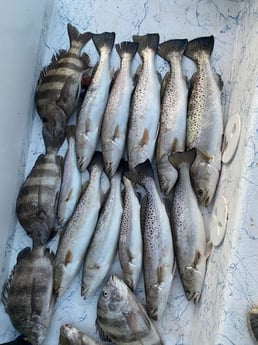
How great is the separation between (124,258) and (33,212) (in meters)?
0.31

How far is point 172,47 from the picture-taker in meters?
2.00

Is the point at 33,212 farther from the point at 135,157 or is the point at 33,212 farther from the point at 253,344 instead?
the point at 253,344

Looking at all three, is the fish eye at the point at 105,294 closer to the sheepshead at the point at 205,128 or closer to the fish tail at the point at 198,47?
the sheepshead at the point at 205,128

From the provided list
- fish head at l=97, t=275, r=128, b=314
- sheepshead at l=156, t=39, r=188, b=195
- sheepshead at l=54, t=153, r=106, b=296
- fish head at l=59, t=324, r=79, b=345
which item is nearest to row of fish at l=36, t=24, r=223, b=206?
sheepshead at l=156, t=39, r=188, b=195

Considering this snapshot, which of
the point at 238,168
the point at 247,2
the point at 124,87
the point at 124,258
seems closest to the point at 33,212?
the point at 124,258

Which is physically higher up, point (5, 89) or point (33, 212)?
point (5, 89)

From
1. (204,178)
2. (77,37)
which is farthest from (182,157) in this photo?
(77,37)

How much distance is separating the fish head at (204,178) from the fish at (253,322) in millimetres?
385

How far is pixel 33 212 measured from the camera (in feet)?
6.24

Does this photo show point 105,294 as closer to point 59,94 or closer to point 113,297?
point 113,297

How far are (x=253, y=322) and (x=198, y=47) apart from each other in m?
0.87

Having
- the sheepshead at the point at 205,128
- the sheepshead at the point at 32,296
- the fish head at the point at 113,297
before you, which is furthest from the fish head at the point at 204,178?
the sheepshead at the point at 32,296

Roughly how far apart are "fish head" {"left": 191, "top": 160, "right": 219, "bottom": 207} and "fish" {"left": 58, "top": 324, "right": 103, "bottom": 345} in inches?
20.1

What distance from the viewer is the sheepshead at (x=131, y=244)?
1.83 metres
